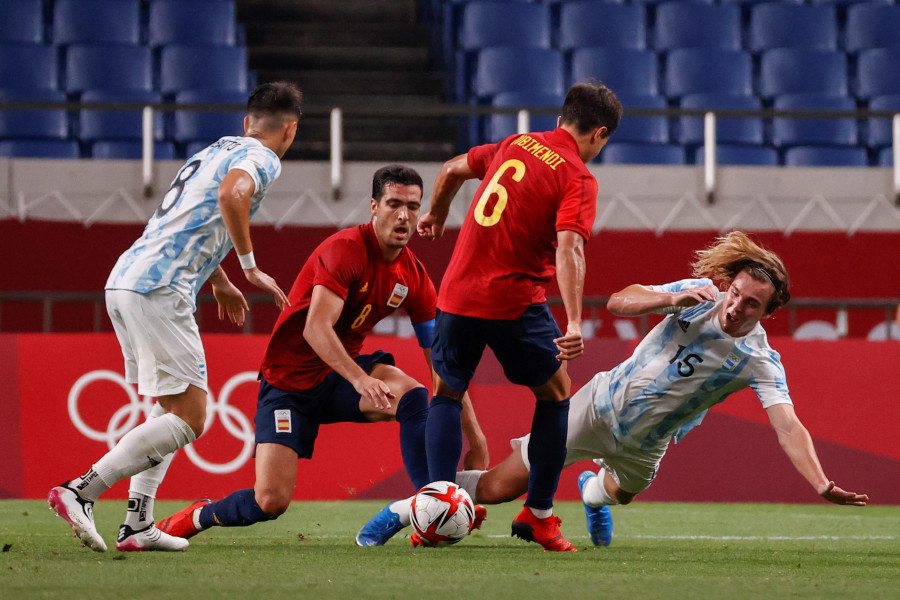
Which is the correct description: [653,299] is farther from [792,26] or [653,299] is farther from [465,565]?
[792,26]

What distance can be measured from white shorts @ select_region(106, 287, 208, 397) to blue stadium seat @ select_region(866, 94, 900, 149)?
357 inches

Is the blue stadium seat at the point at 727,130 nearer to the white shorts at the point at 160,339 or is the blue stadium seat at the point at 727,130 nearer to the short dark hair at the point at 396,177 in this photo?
the short dark hair at the point at 396,177

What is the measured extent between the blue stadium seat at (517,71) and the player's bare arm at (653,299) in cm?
733

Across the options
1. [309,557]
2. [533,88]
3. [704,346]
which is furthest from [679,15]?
[309,557]

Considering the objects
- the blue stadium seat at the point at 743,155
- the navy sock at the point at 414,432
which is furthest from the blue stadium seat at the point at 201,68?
the navy sock at the point at 414,432

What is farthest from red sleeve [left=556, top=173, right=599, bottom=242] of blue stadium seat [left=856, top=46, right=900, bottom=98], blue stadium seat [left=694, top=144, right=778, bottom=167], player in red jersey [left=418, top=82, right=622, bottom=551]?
blue stadium seat [left=856, top=46, right=900, bottom=98]

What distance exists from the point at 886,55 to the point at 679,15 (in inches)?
87.7

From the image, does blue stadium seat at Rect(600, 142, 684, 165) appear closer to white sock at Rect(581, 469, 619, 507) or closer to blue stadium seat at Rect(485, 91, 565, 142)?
blue stadium seat at Rect(485, 91, 565, 142)

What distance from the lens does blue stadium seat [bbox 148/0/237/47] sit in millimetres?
12445

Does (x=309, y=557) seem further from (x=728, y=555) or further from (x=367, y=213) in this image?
(x=367, y=213)

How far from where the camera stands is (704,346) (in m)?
5.28

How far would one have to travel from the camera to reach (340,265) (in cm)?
523

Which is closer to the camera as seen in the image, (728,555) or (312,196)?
(728,555)

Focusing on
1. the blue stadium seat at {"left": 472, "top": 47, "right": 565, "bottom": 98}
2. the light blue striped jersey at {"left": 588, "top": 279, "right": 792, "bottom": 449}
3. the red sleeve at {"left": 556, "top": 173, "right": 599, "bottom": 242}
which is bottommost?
the light blue striped jersey at {"left": 588, "top": 279, "right": 792, "bottom": 449}
